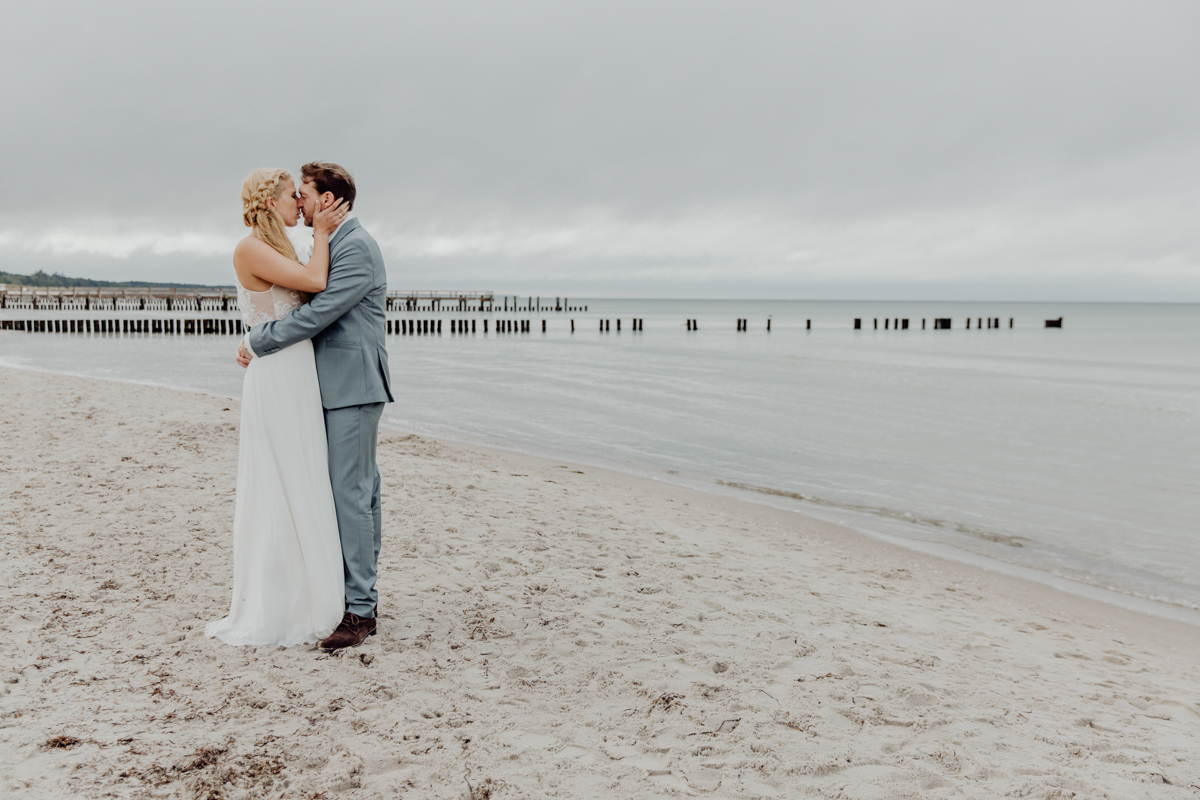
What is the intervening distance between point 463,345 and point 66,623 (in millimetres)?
38475

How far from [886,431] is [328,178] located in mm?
13305

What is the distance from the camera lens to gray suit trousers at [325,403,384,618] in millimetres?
3561

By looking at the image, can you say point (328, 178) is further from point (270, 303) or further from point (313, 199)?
point (270, 303)

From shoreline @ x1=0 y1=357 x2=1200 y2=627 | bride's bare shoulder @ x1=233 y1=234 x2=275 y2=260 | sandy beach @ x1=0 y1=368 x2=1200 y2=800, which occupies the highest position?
bride's bare shoulder @ x1=233 y1=234 x2=275 y2=260

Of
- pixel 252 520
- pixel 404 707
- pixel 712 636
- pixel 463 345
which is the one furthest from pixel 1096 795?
pixel 463 345

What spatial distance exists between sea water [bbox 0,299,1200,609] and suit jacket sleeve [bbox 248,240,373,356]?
642 centimetres

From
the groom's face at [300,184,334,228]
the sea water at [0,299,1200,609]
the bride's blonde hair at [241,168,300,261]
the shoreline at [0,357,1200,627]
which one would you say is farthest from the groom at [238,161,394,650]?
the sea water at [0,299,1200,609]

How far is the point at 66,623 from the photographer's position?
12.8 ft

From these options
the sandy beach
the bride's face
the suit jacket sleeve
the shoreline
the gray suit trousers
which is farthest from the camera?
the shoreline

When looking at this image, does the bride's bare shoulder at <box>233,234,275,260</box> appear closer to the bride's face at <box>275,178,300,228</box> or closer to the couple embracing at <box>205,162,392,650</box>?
the couple embracing at <box>205,162,392,650</box>

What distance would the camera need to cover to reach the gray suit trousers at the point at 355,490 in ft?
11.7

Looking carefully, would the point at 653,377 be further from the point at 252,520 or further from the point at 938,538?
the point at 252,520

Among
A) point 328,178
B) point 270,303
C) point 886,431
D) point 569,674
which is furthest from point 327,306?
→ point 886,431

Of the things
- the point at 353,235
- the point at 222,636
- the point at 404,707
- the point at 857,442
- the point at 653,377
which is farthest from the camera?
the point at 653,377
